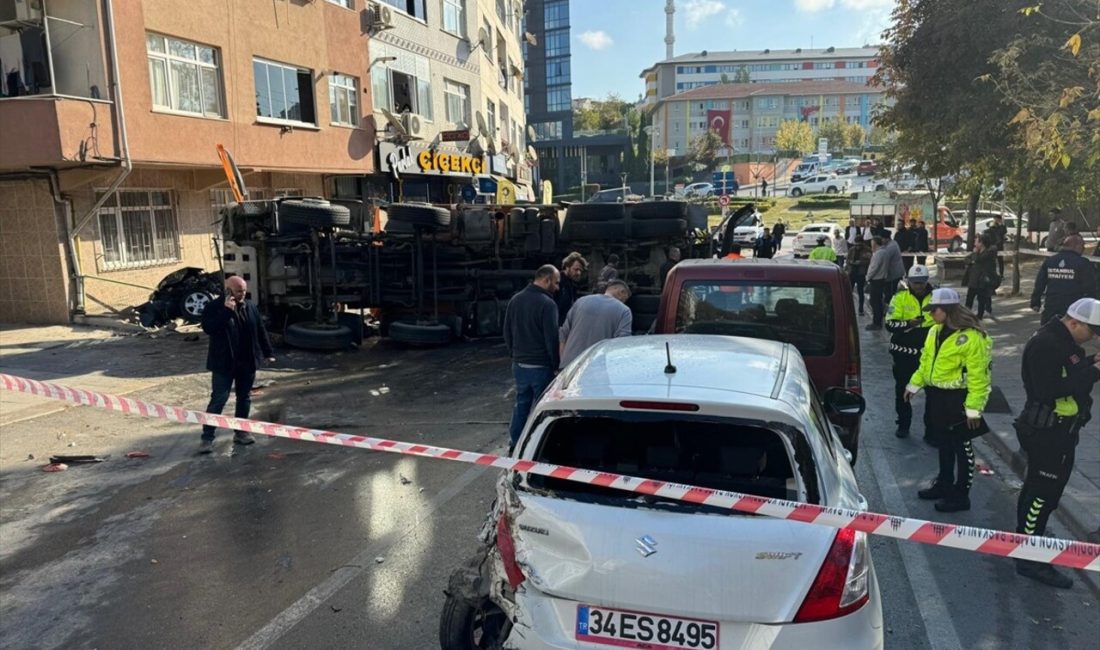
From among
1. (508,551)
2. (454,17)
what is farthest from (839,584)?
(454,17)

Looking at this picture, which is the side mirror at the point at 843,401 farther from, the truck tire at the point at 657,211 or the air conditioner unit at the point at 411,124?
the air conditioner unit at the point at 411,124

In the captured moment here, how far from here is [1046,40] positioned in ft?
37.8

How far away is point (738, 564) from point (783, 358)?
1529 mm

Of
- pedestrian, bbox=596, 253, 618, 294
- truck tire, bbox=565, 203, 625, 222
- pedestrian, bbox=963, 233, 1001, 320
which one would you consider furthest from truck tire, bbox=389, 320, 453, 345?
pedestrian, bbox=963, 233, 1001, 320

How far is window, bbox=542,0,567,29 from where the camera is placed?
84125 mm

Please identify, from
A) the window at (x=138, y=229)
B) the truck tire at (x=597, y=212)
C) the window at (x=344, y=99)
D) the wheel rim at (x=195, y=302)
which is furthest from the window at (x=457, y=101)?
the truck tire at (x=597, y=212)

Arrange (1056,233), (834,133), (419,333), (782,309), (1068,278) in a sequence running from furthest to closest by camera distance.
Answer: (834,133) < (1056,233) < (419,333) < (1068,278) < (782,309)

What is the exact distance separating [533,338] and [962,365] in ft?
11.0

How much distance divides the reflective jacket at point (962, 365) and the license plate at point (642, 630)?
3.68 m

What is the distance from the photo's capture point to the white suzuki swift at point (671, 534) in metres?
2.76

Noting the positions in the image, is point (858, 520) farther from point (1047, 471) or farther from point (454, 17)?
point (454, 17)

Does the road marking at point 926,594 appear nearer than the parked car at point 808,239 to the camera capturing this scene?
Yes

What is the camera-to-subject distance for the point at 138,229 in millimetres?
16641

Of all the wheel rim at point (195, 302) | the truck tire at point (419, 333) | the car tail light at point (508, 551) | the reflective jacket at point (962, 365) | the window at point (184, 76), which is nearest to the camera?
the car tail light at point (508, 551)
